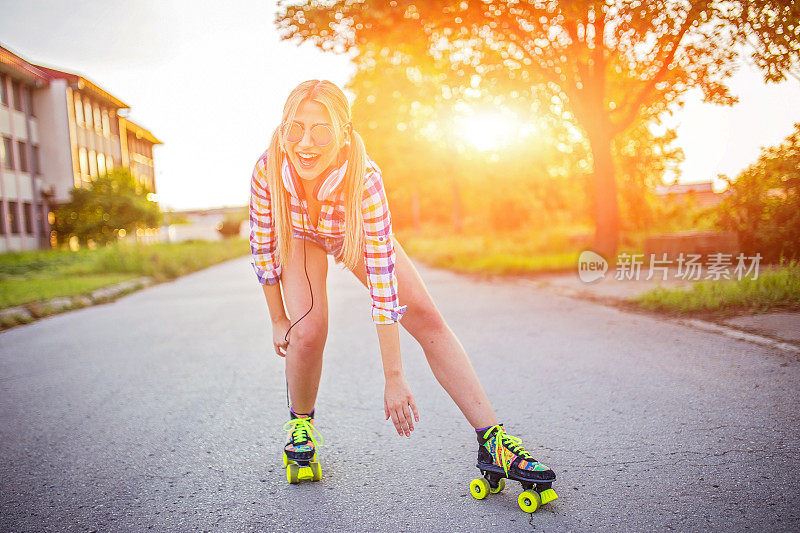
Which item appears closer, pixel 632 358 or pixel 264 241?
pixel 264 241

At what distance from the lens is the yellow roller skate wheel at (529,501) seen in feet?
7.73

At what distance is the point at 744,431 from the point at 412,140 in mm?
25801

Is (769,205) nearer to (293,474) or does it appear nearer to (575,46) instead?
(575,46)

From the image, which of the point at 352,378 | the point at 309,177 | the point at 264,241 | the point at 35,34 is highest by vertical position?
the point at 35,34

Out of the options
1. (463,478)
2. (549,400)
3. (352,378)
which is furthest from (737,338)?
(463,478)

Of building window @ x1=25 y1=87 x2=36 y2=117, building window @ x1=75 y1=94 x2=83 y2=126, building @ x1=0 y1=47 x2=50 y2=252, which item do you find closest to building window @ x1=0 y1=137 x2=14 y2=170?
building @ x1=0 y1=47 x2=50 y2=252

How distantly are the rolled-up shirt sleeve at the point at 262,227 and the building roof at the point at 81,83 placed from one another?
35197 mm

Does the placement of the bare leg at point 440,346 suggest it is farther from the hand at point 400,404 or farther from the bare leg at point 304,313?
the bare leg at point 304,313

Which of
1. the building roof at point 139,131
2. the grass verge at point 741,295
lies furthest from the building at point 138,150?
the grass verge at point 741,295

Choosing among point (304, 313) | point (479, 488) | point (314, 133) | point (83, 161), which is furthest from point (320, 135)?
point (83, 161)

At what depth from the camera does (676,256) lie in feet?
36.0

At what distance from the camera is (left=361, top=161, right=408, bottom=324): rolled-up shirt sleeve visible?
246 centimetres

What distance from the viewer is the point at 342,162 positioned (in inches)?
106

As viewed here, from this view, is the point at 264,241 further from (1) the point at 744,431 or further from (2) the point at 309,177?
(1) the point at 744,431
